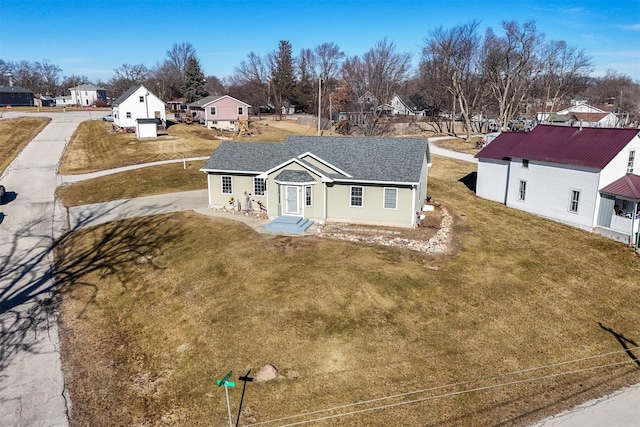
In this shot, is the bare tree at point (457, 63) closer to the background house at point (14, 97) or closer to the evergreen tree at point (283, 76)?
the evergreen tree at point (283, 76)

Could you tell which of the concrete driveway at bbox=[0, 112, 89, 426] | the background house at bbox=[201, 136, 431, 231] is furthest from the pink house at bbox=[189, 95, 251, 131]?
the background house at bbox=[201, 136, 431, 231]

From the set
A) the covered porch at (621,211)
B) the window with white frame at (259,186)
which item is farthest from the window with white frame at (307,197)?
the covered porch at (621,211)

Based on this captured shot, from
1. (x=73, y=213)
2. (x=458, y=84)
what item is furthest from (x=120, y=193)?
(x=458, y=84)

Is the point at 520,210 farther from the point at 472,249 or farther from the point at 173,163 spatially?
the point at 173,163

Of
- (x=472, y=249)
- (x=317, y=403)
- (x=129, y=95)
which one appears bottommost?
(x=317, y=403)

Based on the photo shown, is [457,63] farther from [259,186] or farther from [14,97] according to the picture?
[14,97]

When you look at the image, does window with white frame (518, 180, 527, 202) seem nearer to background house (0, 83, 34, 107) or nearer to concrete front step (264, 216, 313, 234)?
concrete front step (264, 216, 313, 234)
